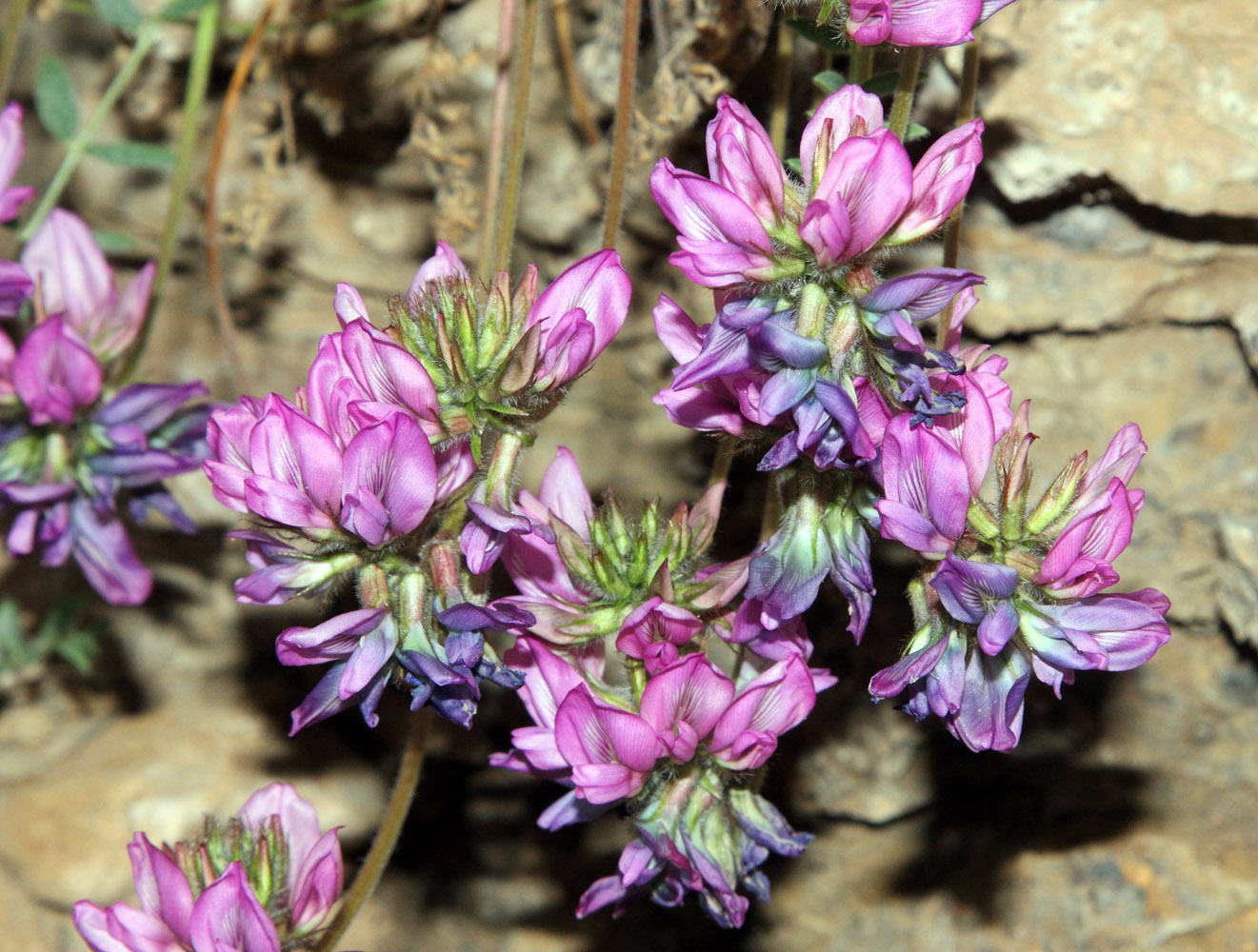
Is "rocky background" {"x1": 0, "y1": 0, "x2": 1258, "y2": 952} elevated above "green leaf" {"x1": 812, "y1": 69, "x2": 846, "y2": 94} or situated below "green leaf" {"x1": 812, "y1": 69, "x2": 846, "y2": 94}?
below

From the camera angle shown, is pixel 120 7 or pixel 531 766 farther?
pixel 120 7

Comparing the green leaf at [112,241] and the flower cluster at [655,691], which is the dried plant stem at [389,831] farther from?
the green leaf at [112,241]

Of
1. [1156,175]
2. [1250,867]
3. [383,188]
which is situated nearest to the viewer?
[1156,175]

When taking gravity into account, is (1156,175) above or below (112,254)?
above

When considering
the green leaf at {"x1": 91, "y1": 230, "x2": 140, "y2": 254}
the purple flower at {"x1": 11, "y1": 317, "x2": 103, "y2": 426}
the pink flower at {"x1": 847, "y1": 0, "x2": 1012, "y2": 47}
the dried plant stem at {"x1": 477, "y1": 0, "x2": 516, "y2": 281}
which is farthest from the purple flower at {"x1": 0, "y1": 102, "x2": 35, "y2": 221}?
the pink flower at {"x1": 847, "y1": 0, "x2": 1012, "y2": 47}

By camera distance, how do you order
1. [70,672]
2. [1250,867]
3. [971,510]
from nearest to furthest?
[971,510]
[1250,867]
[70,672]

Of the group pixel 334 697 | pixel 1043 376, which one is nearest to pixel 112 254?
pixel 334 697

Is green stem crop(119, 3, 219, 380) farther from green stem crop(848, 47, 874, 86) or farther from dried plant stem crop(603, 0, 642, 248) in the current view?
green stem crop(848, 47, 874, 86)

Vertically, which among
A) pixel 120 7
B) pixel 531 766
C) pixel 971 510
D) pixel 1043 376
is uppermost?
pixel 120 7

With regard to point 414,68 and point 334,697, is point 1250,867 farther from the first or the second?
point 414,68
